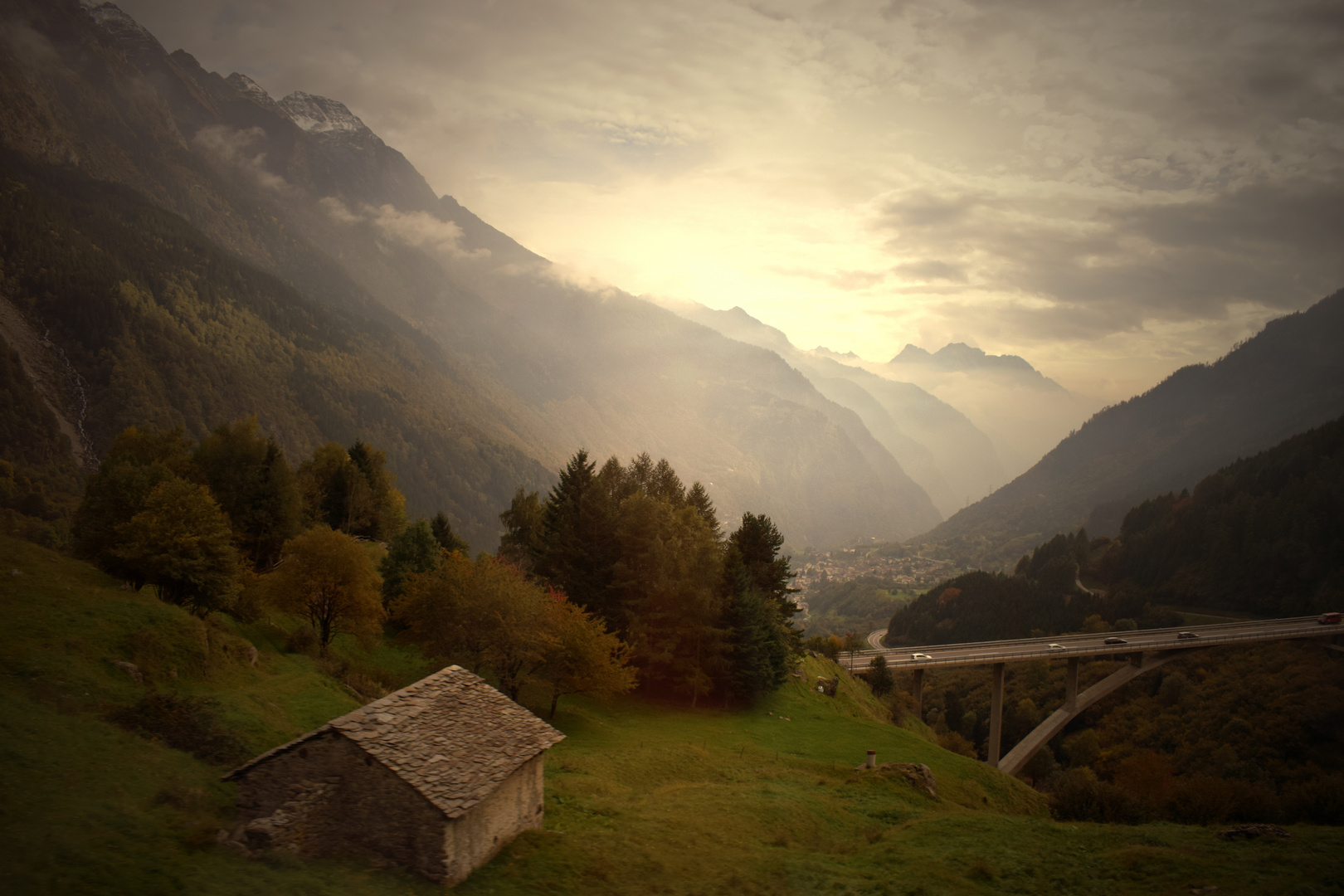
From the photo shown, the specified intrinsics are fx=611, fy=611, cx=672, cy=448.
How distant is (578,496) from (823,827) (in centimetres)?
3711

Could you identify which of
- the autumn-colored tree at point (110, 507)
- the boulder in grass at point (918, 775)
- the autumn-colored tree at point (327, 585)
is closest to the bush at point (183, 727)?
the autumn-colored tree at point (327, 585)

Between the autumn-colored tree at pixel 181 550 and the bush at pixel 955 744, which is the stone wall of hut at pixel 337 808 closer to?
the autumn-colored tree at pixel 181 550

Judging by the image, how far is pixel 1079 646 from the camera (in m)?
86.6

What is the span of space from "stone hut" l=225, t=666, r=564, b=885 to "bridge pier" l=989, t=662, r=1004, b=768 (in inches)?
2860

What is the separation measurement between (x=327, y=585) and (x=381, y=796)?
25.9 m

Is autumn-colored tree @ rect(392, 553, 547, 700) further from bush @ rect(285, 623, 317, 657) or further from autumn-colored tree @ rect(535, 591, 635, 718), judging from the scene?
bush @ rect(285, 623, 317, 657)

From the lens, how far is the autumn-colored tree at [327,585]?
3869 centimetres

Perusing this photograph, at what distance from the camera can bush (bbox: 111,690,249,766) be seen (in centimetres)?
2150

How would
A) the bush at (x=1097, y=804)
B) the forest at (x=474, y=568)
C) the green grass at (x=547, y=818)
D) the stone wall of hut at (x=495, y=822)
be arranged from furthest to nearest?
the forest at (x=474, y=568)
the bush at (x=1097, y=804)
the stone wall of hut at (x=495, y=822)
the green grass at (x=547, y=818)

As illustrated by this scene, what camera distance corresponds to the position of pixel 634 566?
52.1 meters

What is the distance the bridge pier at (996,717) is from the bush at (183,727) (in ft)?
251

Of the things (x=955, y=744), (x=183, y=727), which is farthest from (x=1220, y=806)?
(x=183, y=727)

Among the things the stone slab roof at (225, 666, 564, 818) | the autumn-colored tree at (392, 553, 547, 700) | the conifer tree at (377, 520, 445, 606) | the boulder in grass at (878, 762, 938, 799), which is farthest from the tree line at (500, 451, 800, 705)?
the stone slab roof at (225, 666, 564, 818)

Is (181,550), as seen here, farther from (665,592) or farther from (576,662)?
(665,592)
